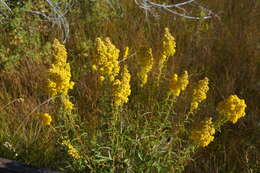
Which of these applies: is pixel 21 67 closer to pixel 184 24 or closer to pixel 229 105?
pixel 184 24

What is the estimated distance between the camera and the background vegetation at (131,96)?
1880 millimetres

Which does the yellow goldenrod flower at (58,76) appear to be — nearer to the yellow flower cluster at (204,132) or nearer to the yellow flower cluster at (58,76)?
the yellow flower cluster at (58,76)

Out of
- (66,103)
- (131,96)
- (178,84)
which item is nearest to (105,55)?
(66,103)

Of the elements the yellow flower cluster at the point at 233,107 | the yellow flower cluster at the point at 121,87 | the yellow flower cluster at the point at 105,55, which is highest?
the yellow flower cluster at the point at 105,55

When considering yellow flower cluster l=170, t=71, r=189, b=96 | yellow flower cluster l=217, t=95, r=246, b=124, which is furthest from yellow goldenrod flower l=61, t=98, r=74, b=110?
yellow flower cluster l=217, t=95, r=246, b=124

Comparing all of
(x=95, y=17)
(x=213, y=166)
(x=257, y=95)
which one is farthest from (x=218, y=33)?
(x=213, y=166)

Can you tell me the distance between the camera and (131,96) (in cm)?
270

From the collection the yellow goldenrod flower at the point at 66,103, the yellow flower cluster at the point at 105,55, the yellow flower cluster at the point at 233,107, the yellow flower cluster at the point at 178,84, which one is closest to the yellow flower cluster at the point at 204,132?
the yellow flower cluster at the point at 233,107

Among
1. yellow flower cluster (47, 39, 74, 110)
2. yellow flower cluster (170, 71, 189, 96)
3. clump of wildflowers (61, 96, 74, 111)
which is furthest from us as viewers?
yellow flower cluster (170, 71, 189, 96)

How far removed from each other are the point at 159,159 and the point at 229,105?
0.64 meters

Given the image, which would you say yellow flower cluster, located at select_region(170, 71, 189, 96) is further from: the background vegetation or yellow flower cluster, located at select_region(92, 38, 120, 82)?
yellow flower cluster, located at select_region(92, 38, 120, 82)

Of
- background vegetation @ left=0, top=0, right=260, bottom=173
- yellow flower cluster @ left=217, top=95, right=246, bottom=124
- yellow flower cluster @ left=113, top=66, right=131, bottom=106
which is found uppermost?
yellow flower cluster @ left=113, top=66, right=131, bottom=106

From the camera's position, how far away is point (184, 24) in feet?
12.1

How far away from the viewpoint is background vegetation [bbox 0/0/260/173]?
6.17ft
